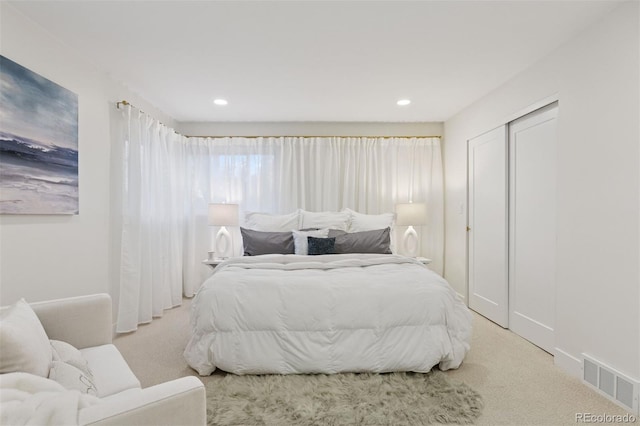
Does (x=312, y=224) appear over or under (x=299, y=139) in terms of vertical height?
under

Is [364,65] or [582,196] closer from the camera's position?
[582,196]

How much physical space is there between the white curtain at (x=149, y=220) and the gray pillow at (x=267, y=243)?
41.3 inches

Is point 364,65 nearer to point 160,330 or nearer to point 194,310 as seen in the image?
point 194,310

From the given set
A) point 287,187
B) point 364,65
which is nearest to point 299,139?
point 287,187

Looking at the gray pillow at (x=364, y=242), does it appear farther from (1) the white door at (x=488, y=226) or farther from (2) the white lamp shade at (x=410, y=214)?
(1) the white door at (x=488, y=226)

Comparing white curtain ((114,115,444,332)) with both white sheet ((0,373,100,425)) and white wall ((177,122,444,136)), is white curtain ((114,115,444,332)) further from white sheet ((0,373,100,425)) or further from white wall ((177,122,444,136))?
white sheet ((0,373,100,425))

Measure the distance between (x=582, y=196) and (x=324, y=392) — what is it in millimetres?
2236

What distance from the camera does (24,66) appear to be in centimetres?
229

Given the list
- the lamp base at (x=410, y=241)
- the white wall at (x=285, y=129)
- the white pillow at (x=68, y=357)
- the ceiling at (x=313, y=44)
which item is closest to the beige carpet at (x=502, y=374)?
the white pillow at (x=68, y=357)

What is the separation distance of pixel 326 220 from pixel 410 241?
129 centimetres

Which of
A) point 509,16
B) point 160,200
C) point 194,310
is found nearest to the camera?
point 509,16

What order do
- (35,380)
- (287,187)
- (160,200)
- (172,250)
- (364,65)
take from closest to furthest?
(35,380) → (364,65) → (160,200) → (172,250) → (287,187)

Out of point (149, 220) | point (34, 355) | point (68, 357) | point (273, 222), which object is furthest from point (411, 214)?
point (34, 355)

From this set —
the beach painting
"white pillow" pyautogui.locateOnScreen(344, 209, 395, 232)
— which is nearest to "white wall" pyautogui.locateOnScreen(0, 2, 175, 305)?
the beach painting
